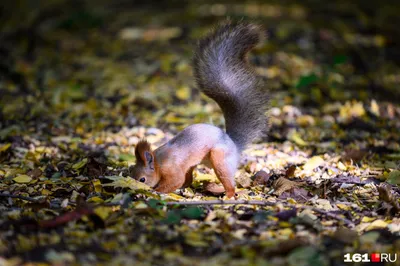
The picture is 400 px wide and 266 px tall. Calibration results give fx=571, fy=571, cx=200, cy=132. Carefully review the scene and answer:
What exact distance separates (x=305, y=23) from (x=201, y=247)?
608cm

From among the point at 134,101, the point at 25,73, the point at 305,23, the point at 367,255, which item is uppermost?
the point at 305,23

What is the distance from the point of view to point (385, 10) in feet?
29.6

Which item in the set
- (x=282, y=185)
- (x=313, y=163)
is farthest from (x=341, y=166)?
(x=282, y=185)

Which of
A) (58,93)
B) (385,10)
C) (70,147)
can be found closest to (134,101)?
(58,93)

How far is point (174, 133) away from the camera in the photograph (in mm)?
5039

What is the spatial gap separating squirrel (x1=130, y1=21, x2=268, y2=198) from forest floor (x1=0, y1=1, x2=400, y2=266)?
162 millimetres

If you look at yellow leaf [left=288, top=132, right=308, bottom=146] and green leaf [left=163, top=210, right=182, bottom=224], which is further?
yellow leaf [left=288, top=132, right=308, bottom=146]

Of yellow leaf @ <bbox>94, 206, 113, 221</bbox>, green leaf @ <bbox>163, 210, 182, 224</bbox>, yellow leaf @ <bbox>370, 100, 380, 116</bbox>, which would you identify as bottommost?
green leaf @ <bbox>163, 210, 182, 224</bbox>

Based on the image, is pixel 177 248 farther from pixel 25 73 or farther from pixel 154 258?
pixel 25 73

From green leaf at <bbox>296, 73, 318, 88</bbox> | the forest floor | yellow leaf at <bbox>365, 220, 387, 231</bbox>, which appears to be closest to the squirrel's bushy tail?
the forest floor

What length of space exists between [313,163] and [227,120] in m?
0.74

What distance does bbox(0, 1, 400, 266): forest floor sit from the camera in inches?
110

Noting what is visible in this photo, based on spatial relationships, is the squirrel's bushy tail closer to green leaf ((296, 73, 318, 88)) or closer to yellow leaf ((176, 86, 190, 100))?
yellow leaf ((176, 86, 190, 100))

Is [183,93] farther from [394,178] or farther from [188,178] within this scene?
[394,178]
